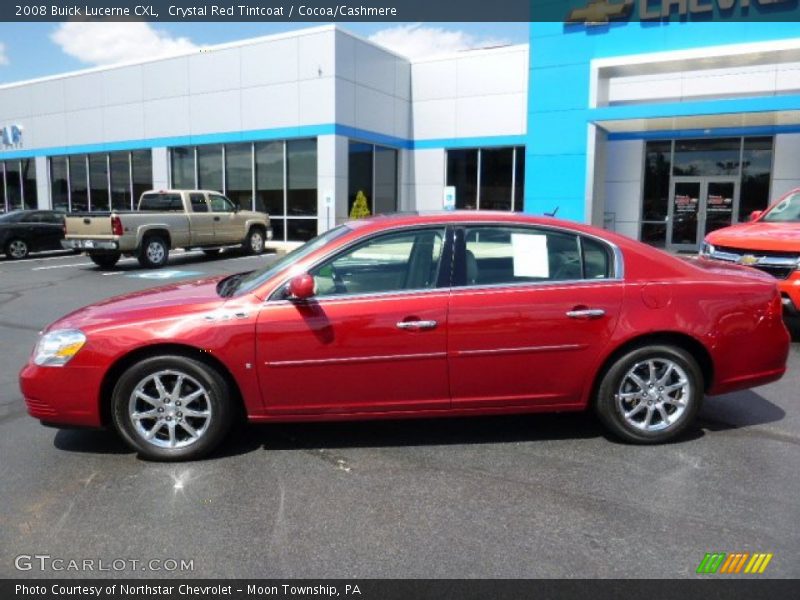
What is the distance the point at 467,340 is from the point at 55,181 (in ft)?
97.9

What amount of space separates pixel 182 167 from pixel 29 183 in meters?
10.8

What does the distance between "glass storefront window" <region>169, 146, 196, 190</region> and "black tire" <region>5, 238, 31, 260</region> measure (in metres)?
6.96

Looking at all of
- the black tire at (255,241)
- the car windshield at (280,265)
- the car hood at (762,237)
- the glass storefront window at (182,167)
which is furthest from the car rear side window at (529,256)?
the glass storefront window at (182,167)

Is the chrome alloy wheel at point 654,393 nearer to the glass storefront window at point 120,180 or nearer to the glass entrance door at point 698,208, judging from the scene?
the glass entrance door at point 698,208

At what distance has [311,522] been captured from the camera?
10.8 feet

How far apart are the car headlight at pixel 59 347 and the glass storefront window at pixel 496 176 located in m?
19.5

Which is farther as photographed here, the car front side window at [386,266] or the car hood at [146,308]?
the car front side window at [386,266]

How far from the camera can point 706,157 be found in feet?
62.0

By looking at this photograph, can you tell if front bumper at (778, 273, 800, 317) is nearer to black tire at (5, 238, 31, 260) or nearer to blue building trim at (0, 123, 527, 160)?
blue building trim at (0, 123, 527, 160)

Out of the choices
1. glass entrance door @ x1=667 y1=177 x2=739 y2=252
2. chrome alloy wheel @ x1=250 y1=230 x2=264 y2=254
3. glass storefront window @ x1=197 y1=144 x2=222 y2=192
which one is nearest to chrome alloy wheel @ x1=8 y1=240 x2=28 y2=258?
chrome alloy wheel @ x1=250 y1=230 x2=264 y2=254

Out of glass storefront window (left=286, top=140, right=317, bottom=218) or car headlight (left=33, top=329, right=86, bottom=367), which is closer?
car headlight (left=33, top=329, right=86, bottom=367)

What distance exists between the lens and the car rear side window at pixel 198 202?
16.5 m

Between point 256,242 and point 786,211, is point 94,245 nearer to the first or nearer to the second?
Answer: point 256,242

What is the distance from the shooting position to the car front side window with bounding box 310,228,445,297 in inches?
163
